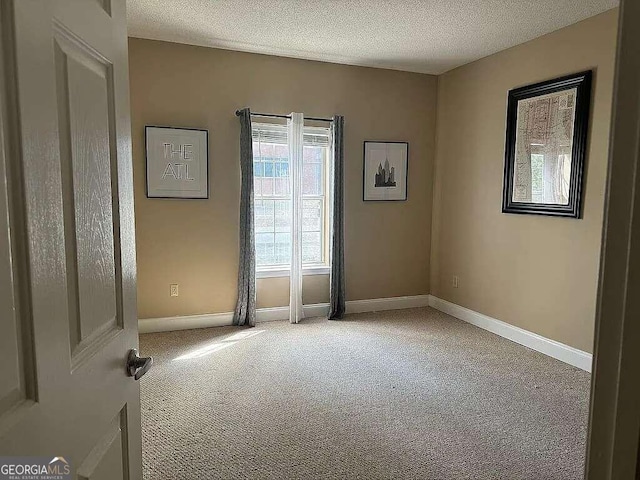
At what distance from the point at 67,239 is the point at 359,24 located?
337 cm

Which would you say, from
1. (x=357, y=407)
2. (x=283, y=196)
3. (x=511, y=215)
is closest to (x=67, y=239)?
(x=357, y=407)

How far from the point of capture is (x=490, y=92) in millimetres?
4188

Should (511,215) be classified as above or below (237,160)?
below

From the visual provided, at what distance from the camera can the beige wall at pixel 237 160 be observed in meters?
3.97

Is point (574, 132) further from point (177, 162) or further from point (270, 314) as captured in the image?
point (177, 162)

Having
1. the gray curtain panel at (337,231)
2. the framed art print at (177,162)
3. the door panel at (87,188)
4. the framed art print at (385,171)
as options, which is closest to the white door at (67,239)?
the door panel at (87,188)

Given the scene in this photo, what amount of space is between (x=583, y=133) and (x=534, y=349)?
1852 millimetres

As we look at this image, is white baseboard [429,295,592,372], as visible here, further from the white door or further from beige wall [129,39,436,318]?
the white door

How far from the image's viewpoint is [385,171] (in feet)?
15.8

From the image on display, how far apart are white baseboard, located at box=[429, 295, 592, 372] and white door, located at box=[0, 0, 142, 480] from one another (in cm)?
343

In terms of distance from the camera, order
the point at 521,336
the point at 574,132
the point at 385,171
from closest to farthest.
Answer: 1. the point at 574,132
2. the point at 521,336
3. the point at 385,171

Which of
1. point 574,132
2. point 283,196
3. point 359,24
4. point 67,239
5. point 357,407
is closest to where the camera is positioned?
point 67,239

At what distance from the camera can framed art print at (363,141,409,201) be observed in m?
4.73

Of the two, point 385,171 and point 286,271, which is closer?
point 286,271
